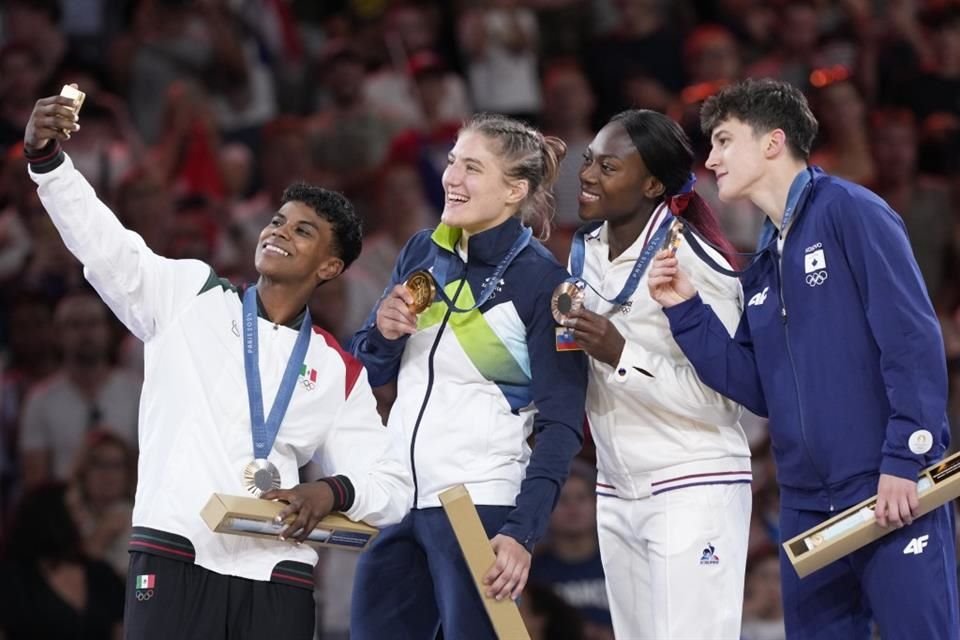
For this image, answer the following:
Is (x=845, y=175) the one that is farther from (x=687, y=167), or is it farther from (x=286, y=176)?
(x=687, y=167)

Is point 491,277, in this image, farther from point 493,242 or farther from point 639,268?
point 639,268

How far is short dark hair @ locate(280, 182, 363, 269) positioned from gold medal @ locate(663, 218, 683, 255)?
0.96 m

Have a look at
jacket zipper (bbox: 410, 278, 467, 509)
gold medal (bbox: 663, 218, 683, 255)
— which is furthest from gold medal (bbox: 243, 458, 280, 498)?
gold medal (bbox: 663, 218, 683, 255)

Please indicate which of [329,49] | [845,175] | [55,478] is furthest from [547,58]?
[55,478]

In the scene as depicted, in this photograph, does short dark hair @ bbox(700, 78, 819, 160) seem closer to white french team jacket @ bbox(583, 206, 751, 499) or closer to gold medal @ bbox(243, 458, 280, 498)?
white french team jacket @ bbox(583, 206, 751, 499)

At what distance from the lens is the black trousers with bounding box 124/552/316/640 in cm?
460

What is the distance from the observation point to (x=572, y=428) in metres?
4.91

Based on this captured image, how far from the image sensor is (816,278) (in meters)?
4.89

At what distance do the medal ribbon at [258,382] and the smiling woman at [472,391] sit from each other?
0.31m

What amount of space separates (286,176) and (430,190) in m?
0.86

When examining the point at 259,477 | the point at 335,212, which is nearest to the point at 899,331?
the point at 335,212

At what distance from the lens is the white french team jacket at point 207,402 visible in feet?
15.2

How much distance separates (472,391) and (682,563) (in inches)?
31.6

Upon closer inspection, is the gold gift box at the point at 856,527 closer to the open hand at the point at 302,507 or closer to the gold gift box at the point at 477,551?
the gold gift box at the point at 477,551
